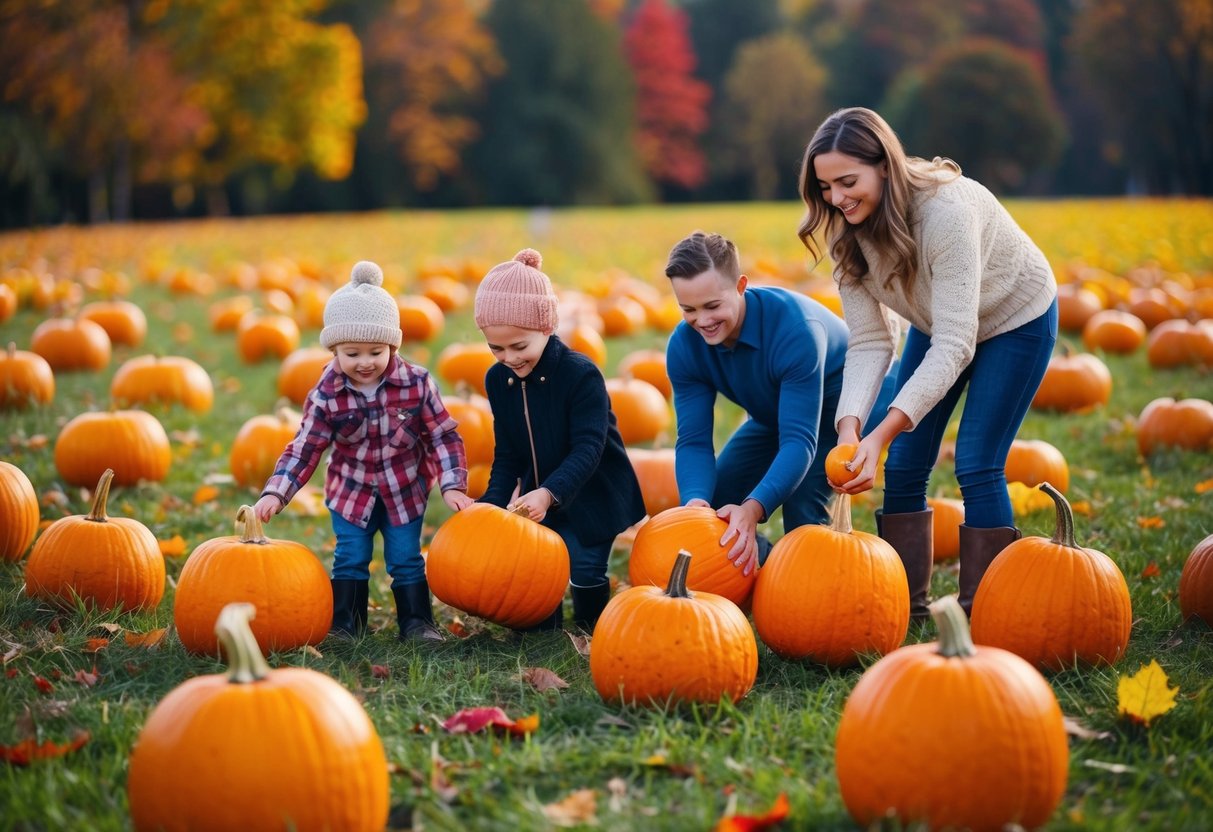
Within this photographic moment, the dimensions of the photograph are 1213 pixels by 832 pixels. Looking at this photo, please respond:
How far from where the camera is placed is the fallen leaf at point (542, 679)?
334cm

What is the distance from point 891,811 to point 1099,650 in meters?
1.30

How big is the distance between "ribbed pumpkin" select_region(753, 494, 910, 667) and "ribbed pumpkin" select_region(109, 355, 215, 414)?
15.6ft

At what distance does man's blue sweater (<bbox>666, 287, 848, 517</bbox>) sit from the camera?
3.94 m

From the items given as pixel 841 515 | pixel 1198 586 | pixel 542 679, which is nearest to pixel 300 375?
pixel 542 679

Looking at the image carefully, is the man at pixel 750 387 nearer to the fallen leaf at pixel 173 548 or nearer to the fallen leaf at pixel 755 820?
the fallen leaf at pixel 755 820

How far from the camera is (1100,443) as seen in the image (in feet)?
20.4

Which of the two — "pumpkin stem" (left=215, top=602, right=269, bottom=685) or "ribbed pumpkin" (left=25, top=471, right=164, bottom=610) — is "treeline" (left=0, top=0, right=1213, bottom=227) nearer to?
"ribbed pumpkin" (left=25, top=471, right=164, bottom=610)

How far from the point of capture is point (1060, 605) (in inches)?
128

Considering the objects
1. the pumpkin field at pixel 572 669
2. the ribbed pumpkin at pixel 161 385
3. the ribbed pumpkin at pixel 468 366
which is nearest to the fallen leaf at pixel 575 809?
the pumpkin field at pixel 572 669

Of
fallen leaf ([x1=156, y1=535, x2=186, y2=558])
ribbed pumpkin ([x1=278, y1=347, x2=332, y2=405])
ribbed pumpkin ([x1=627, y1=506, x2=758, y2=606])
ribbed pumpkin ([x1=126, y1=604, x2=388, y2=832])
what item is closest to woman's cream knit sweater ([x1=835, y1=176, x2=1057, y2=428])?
ribbed pumpkin ([x1=627, y1=506, x2=758, y2=606])

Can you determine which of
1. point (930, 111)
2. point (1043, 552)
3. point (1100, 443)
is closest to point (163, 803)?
point (1043, 552)

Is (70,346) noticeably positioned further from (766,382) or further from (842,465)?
(842,465)

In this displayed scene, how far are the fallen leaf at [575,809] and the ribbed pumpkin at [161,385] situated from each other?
5.24 metres

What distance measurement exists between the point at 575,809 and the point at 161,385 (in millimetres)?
5349
